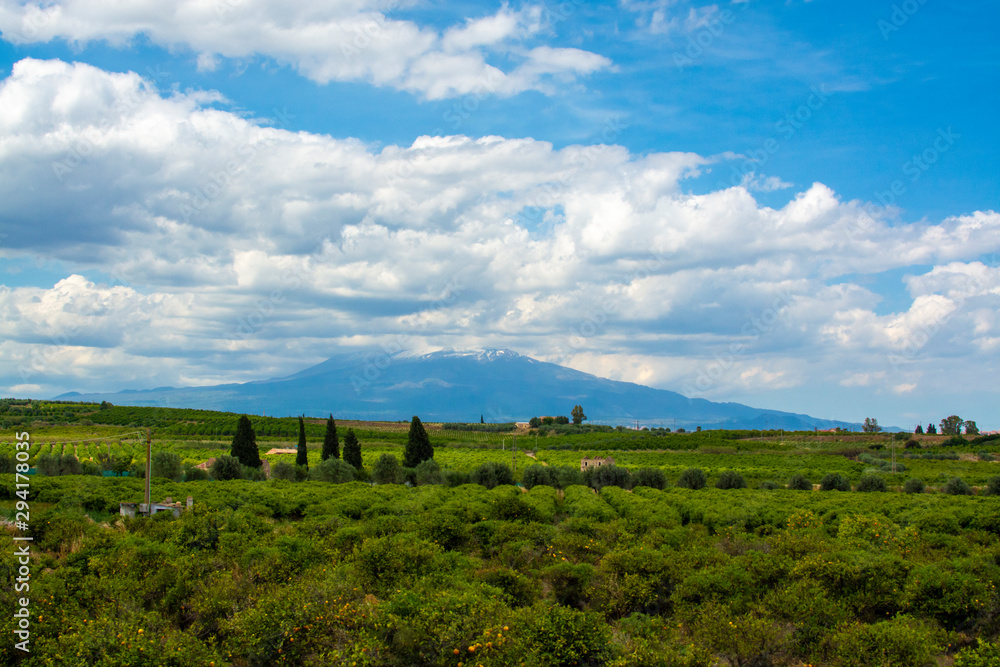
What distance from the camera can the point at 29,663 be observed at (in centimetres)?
1120

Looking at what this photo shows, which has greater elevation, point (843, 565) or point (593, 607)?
point (843, 565)

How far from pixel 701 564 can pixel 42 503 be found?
25.8 meters

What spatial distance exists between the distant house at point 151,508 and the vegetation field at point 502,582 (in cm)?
91

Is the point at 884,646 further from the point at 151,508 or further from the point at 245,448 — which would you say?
the point at 245,448

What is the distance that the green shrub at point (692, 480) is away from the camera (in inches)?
1753

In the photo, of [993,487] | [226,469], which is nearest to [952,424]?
[993,487]

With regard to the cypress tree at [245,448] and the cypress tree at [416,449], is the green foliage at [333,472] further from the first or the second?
the cypress tree at [416,449]

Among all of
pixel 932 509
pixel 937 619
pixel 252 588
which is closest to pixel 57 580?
pixel 252 588

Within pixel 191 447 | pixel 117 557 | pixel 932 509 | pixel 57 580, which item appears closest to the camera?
pixel 57 580

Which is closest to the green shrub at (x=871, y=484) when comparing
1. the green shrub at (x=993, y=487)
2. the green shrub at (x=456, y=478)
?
the green shrub at (x=993, y=487)

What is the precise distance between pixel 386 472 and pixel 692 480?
2139 centimetres

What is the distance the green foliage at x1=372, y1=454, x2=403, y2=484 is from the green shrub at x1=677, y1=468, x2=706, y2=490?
64.4ft

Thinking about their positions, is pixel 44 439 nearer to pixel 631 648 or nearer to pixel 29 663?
pixel 29 663

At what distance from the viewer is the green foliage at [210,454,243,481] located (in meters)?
43.5
